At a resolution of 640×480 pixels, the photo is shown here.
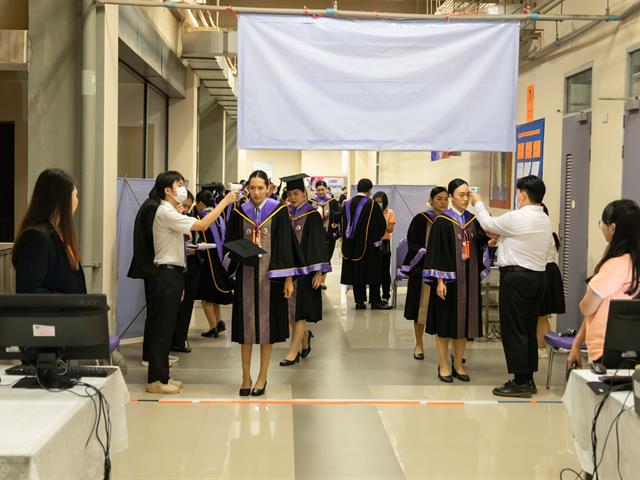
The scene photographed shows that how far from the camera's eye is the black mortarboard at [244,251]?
17.8 ft

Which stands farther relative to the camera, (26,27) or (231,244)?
(26,27)

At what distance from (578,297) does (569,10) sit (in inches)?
108

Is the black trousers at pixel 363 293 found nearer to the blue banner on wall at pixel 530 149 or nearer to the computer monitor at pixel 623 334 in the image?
the blue banner on wall at pixel 530 149

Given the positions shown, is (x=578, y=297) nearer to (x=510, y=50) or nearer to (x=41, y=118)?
(x=510, y=50)

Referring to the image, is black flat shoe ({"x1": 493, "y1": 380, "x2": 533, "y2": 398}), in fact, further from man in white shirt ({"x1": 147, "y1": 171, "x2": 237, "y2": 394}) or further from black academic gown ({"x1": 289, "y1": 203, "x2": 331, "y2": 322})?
man in white shirt ({"x1": 147, "y1": 171, "x2": 237, "y2": 394})

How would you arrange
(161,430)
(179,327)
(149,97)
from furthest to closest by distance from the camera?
(149,97) → (179,327) → (161,430)

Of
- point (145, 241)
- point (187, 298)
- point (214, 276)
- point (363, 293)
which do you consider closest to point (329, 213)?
point (363, 293)

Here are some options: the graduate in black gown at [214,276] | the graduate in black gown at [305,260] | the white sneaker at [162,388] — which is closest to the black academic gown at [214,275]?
the graduate in black gown at [214,276]

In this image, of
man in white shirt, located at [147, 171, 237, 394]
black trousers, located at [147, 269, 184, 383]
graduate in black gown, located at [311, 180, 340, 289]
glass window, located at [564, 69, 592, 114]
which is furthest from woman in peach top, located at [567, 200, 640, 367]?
graduate in black gown, located at [311, 180, 340, 289]

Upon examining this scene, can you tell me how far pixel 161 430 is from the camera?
488 centimetres

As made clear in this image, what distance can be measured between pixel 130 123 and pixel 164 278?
404cm

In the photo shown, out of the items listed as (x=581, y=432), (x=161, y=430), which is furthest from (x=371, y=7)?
(x=581, y=432)

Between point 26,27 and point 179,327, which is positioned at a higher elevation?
point 26,27

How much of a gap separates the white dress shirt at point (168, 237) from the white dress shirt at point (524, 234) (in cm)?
211
